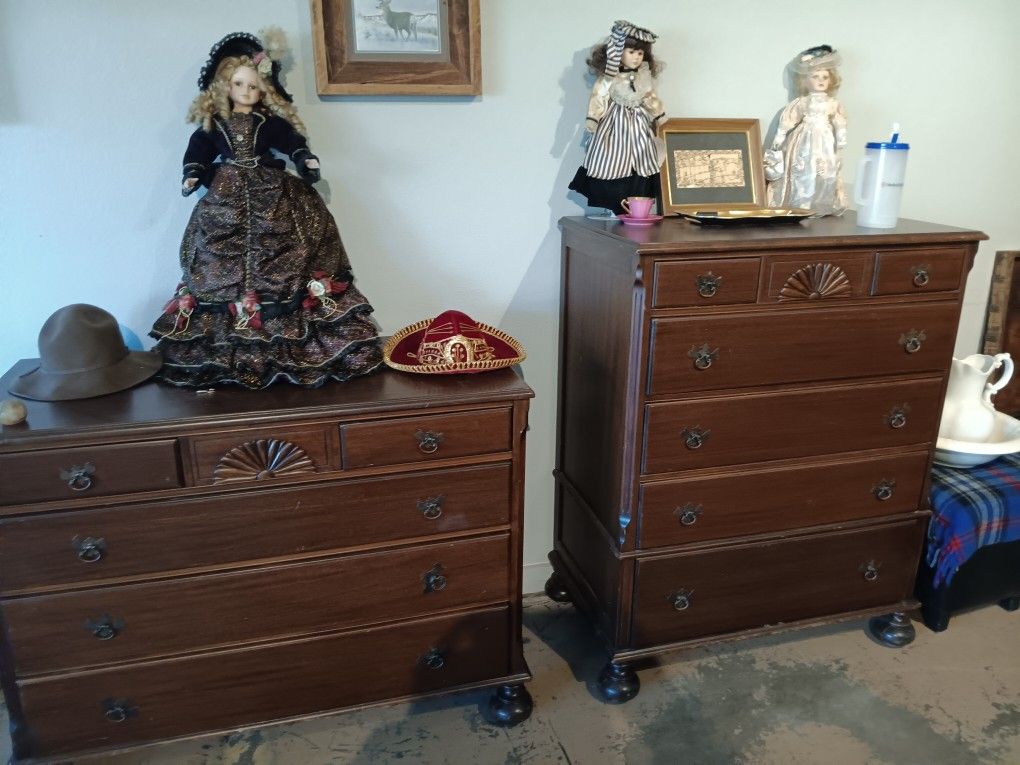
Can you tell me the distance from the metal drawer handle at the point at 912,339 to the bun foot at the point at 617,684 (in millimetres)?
1110

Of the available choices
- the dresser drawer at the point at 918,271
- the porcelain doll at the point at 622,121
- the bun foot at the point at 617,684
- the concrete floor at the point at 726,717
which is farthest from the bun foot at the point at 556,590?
the dresser drawer at the point at 918,271

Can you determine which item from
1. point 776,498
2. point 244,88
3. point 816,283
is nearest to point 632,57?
point 816,283

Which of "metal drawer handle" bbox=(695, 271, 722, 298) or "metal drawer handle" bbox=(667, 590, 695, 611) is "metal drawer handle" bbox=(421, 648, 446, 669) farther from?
"metal drawer handle" bbox=(695, 271, 722, 298)

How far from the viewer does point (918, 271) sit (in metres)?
1.90

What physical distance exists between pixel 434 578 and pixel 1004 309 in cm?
218

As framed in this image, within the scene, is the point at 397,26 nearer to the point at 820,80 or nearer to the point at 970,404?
the point at 820,80

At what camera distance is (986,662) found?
2.24 meters

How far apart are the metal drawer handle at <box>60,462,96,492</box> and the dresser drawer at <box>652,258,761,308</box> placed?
4.06 ft

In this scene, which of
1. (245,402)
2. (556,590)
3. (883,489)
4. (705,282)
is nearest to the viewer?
(245,402)

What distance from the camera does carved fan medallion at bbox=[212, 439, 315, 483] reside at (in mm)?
1618

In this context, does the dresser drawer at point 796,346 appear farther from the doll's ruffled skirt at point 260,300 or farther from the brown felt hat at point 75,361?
the brown felt hat at point 75,361

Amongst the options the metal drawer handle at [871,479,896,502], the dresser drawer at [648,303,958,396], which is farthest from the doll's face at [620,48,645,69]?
the metal drawer handle at [871,479,896,502]

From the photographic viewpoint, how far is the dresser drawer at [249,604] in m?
1.65

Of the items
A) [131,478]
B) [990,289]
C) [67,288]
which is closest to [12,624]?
[131,478]
